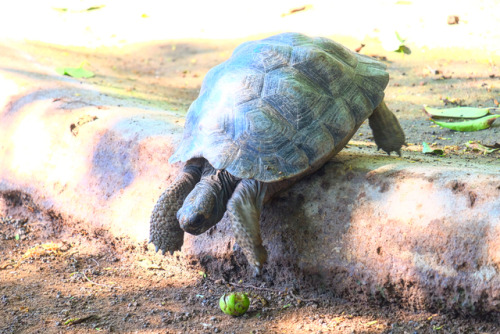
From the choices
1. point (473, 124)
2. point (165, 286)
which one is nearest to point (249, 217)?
point (165, 286)

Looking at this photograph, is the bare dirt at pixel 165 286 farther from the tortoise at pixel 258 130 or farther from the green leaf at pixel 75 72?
the green leaf at pixel 75 72

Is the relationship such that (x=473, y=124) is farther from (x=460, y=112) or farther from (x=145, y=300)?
(x=145, y=300)

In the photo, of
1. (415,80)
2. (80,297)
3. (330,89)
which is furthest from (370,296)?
(415,80)

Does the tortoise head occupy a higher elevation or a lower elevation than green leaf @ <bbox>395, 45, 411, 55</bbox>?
lower

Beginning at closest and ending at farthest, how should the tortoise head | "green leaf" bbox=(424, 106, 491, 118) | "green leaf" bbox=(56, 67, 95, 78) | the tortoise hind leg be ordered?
the tortoise head < the tortoise hind leg < "green leaf" bbox=(424, 106, 491, 118) < "green leaf" bbox=(56, 67, 95, 78)

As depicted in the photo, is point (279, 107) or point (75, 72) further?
point (75, 72)

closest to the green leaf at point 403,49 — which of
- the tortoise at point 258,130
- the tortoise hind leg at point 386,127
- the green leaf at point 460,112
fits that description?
the green leaf at point 460,112

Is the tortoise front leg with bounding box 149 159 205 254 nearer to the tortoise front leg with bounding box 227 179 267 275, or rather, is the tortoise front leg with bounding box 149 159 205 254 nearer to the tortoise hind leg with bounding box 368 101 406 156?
the tortoise front leg with bounding box 227 179 267 275

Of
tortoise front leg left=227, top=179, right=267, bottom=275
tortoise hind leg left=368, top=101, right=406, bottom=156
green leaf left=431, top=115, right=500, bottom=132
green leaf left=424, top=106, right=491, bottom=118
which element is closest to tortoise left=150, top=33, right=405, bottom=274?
tortoise front leg left=227, top=179, right=267, bottom=275
